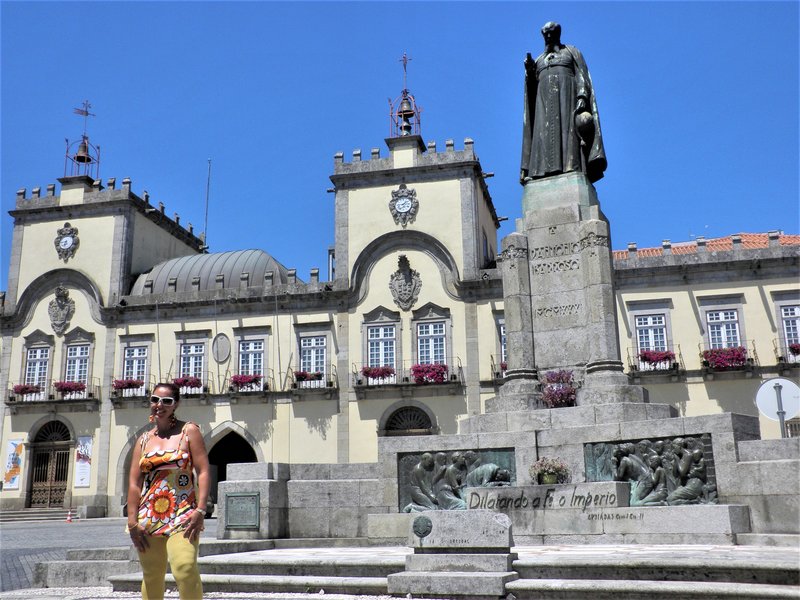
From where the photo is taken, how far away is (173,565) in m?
5.68

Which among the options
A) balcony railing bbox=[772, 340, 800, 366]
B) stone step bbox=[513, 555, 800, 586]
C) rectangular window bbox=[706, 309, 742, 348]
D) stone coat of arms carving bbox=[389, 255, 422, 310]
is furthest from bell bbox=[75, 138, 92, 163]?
stone step bbox=[513, 555, 800, 586]

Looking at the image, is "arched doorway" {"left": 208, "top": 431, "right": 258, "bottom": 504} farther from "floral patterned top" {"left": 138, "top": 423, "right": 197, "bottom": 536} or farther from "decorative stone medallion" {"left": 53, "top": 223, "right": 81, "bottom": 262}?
"floral patterned top" {"left": 138, "top": 423, "right": 197, "bottom": 536}

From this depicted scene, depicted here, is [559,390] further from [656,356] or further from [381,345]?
[381,345]

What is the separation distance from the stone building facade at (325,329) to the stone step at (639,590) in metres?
25.1

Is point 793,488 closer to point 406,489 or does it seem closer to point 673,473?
point 673,473

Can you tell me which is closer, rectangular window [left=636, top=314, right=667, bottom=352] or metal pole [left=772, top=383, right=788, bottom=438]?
metal pole [left=772, top=383, right=788, bottom=438]

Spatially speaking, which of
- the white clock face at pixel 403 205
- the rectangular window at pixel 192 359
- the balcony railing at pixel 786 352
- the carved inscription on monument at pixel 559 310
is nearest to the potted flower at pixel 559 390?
the carved inscription on monument at pixel 559 310

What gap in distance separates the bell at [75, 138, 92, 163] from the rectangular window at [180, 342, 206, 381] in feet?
40.1

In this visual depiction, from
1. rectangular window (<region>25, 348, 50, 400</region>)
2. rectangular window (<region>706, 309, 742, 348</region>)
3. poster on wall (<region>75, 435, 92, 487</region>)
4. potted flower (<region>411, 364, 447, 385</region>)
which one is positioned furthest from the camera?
rectangular window (<region>25, 348, 50, 400</region>)

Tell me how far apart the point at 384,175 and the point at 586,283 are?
24.7 metres

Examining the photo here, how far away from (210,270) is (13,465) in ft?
41.0

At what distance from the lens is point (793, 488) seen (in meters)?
9.93

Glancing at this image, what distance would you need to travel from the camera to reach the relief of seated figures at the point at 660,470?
10.6m

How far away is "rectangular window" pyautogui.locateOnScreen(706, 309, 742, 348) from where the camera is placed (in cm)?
3247
